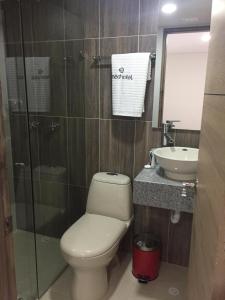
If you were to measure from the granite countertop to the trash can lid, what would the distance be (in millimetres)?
497

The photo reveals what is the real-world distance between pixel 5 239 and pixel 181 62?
5.28 ft

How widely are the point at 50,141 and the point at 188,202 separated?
118 centimetres

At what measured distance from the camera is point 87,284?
68.1 inches

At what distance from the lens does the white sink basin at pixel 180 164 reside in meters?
1.58

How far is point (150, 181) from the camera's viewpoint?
1.67 metres

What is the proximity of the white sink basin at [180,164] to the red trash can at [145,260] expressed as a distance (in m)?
0.63

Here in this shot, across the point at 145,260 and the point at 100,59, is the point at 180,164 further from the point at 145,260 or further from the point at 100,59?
the point at 100,59

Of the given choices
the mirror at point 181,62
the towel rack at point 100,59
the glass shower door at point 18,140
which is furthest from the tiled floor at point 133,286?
the towel rack at point 100,59

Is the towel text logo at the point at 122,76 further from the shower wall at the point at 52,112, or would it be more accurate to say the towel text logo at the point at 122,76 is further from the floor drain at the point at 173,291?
the floor drain at the point at 173,291

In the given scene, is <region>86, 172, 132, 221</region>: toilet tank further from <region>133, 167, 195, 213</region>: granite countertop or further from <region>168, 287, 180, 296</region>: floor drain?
<region>168, 287, 180, 296</region>: floor drain

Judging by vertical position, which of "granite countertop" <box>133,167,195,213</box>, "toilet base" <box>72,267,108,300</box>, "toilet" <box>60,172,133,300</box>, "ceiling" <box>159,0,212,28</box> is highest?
"ceiling" <box>159,0,212,28</box>

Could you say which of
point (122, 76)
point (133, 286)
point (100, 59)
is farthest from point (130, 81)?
point (133, 286)

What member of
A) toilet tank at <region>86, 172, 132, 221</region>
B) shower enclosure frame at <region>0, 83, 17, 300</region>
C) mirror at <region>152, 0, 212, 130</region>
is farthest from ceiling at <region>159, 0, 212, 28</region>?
shower enclosure frame at <region>0, 83, 17, 300</region>

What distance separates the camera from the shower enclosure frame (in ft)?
2.90
